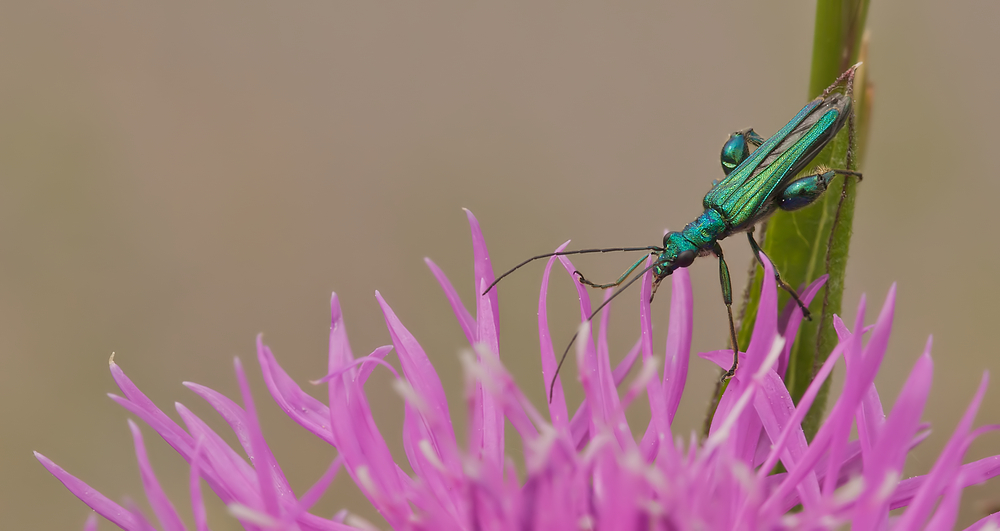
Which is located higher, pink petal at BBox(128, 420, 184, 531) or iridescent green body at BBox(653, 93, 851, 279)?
iridescent green body at BBox(653, 93, 851, 279)

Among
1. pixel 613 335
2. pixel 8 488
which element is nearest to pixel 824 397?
pixel 613 335

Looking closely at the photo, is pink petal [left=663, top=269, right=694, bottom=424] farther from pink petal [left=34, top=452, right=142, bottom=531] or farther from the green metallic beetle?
pink petal [left=34, top=452, right=142, bottom=531]

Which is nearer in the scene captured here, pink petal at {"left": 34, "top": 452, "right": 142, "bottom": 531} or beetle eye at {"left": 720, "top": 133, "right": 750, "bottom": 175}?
pink petal at {"left": 34, "top": 452, "right": 142, "bottom": 531}

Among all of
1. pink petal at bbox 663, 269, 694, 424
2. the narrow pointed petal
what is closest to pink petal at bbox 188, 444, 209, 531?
the narrow pointed petal

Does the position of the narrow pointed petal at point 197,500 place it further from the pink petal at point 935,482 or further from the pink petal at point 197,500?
the pink petal at point 935,482

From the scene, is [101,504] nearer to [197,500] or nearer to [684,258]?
[197,500]

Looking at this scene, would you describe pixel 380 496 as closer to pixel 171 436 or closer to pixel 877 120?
pixel 171 436
